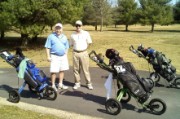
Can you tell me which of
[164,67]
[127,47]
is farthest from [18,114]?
[127,47]

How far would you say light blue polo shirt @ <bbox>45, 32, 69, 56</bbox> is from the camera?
759cm

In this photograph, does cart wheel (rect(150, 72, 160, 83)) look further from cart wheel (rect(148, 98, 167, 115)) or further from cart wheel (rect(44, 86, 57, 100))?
cart wheel (rect(44, 86, 57, 100))

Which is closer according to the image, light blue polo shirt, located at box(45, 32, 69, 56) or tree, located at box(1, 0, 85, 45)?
light blue polo shirt, located at box(45, 32, 69, 56)

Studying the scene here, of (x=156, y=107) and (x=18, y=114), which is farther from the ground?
(x=156, y=107)

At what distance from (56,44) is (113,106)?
8.03 feet

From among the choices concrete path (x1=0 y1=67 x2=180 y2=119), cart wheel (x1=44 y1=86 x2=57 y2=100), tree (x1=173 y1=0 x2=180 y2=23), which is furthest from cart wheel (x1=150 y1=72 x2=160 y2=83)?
tree (x1=173 y1=0 x2=180 y2=23)

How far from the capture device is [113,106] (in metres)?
6.30

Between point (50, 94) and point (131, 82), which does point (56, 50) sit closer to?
point (50, 94)

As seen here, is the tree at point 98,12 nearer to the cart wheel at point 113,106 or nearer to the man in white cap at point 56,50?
the man in white cap at point 56,50

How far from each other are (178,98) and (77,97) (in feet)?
9.02

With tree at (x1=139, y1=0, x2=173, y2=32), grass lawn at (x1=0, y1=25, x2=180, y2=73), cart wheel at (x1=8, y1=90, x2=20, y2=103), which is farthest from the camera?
tree at (x1=139, y1=0, x2=173, y2=32)

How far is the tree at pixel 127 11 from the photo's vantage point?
213 feet

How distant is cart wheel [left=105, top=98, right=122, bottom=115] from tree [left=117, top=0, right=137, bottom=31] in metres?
59.4

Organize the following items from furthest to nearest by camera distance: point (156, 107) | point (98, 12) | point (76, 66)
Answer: point (98, 12) → point (76, 66) → point (156, 107)
